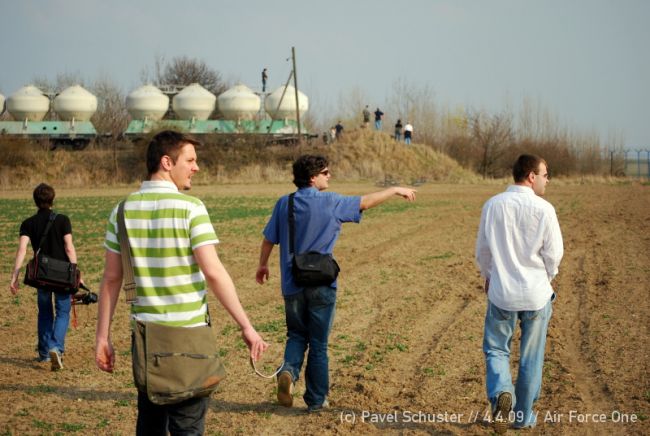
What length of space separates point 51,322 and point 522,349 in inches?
195

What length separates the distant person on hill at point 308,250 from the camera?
20.2 feet

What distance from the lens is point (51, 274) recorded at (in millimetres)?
7938

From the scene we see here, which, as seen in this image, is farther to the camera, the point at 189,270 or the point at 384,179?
the point at 384,179

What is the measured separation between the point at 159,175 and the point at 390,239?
15199 mm

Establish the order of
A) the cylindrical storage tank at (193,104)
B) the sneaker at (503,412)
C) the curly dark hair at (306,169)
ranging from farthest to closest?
1. the cylindrical storage tank at (193,104)
2. the curly dark hair at (306,169)
3. the sneaker at (503,412)

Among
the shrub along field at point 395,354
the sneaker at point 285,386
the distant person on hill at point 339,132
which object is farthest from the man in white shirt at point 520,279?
the distant person on hill at point 339,132

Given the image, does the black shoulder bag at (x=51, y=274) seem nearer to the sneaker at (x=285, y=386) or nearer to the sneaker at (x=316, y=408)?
the sneaker at (x=285, y=386)

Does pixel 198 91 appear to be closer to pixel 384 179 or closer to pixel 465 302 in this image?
pixel 384 179

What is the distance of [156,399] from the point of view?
3979 mm

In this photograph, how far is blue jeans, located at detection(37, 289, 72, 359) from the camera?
799 centimetres

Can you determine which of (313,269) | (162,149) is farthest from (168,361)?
(313,269)

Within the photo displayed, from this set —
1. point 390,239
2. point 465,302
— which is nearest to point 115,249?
point 465,302

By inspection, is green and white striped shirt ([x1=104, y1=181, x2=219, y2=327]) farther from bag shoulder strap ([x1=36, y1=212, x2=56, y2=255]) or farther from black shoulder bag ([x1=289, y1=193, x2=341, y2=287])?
bag shoulder strap ([x1=36, y1=212, x2=56, y2=255])

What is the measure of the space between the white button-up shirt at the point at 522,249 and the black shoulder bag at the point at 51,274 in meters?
4.47
